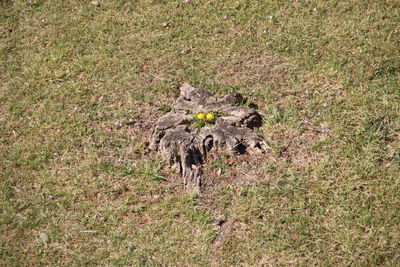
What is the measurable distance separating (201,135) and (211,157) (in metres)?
0.21

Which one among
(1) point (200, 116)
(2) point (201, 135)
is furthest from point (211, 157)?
(1) point (200, 116)

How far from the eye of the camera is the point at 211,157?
447 cm

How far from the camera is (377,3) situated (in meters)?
5.82

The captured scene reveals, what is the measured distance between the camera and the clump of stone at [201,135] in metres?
4.37

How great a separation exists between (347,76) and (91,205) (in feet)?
9.08

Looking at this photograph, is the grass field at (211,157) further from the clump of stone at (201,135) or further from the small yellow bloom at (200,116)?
the small yellow bloom at (200,116)

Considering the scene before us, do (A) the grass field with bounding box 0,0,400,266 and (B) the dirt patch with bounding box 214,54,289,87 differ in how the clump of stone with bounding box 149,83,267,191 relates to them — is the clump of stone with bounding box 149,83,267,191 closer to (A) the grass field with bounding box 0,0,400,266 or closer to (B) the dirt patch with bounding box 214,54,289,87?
(A) the grass field with bounding box 0,0,400,266

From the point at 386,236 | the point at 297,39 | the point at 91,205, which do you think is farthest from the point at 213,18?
the point at 386,236

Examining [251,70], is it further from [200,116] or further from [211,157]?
[211,157]

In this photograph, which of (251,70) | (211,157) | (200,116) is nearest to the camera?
(211,157)

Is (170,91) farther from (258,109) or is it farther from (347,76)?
(347,76)

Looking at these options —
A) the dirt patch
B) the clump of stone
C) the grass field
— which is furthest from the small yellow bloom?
the dirt patch

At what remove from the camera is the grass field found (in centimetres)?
390

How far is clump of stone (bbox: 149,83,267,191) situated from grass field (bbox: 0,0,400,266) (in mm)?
106
